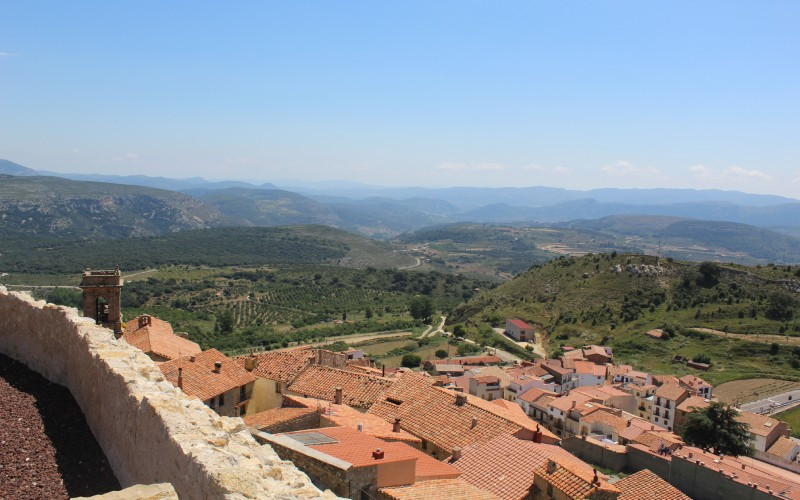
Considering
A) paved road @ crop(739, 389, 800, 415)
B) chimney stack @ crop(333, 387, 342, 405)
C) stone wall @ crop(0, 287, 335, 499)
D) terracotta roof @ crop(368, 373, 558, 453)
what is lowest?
paved road @ crop(739, 389, 800, 415)

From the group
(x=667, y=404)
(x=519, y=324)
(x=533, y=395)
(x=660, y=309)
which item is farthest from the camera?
(x=660, y=309)

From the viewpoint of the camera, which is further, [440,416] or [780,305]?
[780,305]

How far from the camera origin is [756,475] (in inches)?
1105

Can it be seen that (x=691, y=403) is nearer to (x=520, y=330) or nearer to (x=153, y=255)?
(x=520, y=330)

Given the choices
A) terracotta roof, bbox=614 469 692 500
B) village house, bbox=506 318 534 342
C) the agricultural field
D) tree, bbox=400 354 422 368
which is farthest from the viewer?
village house, bbox=506 318 534 342

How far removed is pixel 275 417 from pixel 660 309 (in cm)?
7367

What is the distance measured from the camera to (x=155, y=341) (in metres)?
22.5

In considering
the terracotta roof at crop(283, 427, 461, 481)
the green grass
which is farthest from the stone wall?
the green grass

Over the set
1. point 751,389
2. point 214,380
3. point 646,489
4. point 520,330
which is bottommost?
point 751,389

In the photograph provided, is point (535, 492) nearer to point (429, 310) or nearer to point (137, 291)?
point (429, 310)

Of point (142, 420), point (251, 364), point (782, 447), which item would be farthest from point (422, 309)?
point (142, 420)

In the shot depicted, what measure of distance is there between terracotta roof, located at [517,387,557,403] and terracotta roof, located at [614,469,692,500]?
19892mm

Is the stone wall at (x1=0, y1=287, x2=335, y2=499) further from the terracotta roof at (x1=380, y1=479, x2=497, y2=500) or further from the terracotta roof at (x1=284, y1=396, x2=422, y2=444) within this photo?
the terracotta roof at (x1=284, y1=396, x2=422, y2=444)

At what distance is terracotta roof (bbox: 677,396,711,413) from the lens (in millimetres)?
44544
